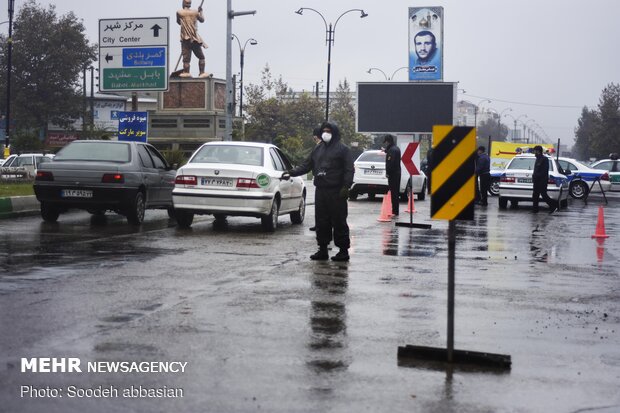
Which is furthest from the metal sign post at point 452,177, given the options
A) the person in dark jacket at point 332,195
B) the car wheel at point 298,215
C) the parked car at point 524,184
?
the parked car at point 524,184

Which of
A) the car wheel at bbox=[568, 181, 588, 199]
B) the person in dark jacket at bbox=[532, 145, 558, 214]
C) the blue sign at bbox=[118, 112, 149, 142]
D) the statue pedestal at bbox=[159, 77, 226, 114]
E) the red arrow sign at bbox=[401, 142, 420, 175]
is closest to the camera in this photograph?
the red arrow sign at bbox=[401, 142, 420, 175]

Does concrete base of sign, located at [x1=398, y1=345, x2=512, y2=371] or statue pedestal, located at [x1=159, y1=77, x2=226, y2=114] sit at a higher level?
statue pedestal, located at [x1=159, y1=77, x2=226, y2=114]

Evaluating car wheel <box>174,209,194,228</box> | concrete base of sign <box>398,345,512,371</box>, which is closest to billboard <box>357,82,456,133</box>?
car wheel <box>174,209,194,228</box>

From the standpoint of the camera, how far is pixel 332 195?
40.5 ft

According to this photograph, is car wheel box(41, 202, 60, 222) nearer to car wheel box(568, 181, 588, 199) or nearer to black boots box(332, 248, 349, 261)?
black boots box(332, 248, 349, 261)

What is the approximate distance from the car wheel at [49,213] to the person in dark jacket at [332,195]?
6824 millimetres

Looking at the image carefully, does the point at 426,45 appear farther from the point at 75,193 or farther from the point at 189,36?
the point at 75,193

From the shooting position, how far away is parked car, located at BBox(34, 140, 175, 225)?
55.2ft

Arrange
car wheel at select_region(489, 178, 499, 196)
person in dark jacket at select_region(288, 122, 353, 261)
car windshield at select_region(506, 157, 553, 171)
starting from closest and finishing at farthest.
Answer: person in dark jacket at select_region(288, 122, 353, 261)
car windshield at select_region(506, 157, 553, 171)
car wheel at select_region(489, 178, 499, 196)

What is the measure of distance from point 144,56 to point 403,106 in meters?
11.3

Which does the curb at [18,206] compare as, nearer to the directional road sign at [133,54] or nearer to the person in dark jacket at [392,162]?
the person in dark jacket at [392,162]

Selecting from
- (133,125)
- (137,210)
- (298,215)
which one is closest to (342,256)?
(137,210)

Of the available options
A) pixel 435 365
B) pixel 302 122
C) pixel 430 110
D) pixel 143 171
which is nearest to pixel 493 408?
pixel 435 365

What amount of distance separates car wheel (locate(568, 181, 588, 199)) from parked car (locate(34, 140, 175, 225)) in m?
24.6
